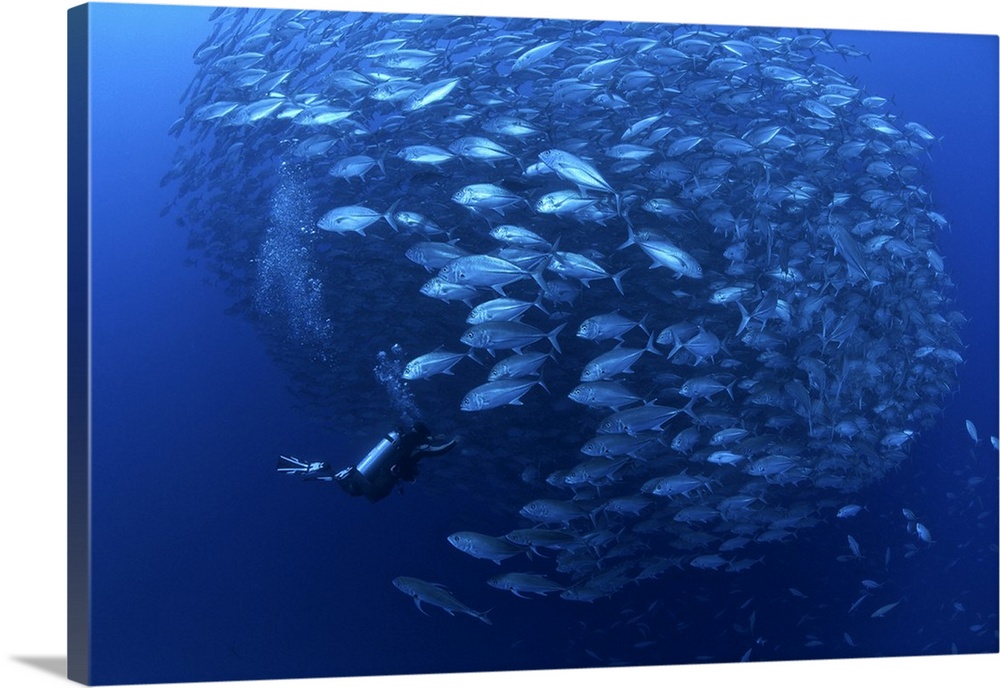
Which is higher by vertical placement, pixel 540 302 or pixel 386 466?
pixel 540 302

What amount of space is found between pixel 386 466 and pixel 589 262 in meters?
1.49

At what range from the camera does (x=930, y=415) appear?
28.6ft

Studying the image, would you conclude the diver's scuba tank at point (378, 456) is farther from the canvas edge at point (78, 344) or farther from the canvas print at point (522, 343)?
the canvas edge at point (78, 344)

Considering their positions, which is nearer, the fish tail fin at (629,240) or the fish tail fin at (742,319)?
the fish tail fin at (629,240)

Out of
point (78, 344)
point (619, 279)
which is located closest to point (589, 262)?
point (619, 279)

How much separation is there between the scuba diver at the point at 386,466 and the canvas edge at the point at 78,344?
1.09m

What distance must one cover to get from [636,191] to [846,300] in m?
1.39

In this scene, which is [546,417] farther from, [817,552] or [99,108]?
[99,108]

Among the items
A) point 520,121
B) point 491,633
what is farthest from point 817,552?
point 520,121

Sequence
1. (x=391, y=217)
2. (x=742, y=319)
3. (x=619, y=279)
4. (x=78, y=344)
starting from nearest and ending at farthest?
(x=78, y=344)
(x=391, y=217)
(x=619, y=279)
(x=742, y=319)

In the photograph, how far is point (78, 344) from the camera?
739cm

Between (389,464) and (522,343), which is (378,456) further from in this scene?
(522,343)

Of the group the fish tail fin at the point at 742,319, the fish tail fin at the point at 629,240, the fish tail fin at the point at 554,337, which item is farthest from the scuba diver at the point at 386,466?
the fish tail fin at the point at 742,319

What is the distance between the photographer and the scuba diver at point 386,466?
7.65 m
